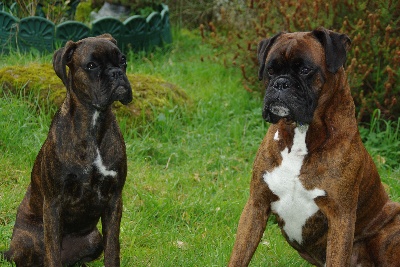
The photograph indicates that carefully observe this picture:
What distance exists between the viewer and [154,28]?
32.8 feet

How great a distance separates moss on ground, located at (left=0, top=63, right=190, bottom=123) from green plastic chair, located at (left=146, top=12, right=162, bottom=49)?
183 centimetres

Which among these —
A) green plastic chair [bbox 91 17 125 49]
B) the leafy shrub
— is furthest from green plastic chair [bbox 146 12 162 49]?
the leafy shrub

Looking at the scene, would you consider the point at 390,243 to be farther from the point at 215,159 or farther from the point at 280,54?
the point at 215,159

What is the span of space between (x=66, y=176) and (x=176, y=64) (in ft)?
17.1

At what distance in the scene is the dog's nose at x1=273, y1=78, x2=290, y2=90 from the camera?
14.4ft

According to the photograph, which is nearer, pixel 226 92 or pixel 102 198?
pixel 102 198

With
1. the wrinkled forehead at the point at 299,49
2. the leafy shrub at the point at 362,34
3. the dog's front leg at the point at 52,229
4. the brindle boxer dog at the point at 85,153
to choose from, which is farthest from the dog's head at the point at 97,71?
the leafy shrub at the point at 362,34

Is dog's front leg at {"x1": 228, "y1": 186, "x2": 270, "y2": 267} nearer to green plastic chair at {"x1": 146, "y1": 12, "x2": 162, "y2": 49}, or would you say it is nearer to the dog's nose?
the dog's nose

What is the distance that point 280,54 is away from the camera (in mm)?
4434

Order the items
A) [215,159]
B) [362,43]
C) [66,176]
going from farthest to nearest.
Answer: [362,43] → [215,159] → [66,176]

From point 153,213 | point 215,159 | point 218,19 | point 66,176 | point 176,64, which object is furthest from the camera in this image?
point 218,19

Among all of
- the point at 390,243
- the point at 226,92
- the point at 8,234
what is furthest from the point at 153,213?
the point at 226,92

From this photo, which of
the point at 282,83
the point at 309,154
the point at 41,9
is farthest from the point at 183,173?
the point at 41,9

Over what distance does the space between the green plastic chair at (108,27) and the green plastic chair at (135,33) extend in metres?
0.08
